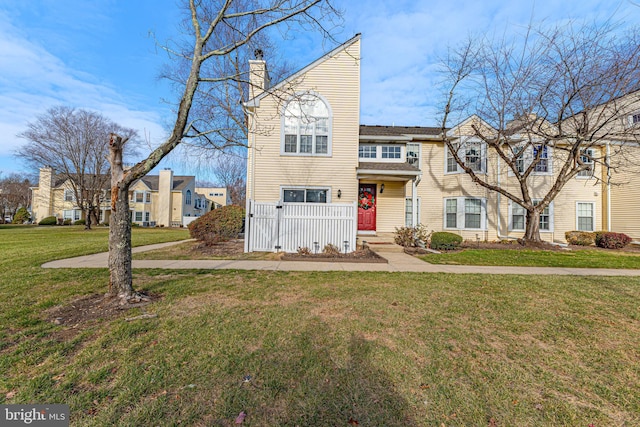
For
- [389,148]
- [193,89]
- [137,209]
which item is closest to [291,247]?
[193,89]

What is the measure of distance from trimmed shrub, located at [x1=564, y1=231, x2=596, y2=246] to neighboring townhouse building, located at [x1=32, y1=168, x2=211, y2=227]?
39.6 meters

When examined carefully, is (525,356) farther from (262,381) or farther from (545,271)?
(545,271)

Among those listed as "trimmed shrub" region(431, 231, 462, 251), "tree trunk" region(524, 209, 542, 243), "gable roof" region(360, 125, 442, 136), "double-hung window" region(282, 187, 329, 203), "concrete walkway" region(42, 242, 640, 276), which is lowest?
"concrete walkway" region(42, 242, 640, 276)

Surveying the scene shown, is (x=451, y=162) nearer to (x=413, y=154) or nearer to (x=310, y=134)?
Answer: (x=413, y=154)

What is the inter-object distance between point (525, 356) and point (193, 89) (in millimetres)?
5602

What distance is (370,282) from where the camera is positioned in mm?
5551

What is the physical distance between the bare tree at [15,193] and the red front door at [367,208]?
56011mm

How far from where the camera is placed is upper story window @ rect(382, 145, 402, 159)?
13.1 metres

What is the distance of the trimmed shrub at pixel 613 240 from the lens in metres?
12.2

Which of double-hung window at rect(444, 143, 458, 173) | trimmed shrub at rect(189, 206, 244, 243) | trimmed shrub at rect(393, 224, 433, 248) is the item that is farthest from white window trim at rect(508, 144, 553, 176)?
trimmed shrub at rect(189, 206, 244, 243)

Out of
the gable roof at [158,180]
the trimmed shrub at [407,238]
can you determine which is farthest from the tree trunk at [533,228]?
the gable roof at [158,180]

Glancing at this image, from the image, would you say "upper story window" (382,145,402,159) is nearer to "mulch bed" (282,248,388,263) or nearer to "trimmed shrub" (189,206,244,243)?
"mulch bed" (282,248,388,263)

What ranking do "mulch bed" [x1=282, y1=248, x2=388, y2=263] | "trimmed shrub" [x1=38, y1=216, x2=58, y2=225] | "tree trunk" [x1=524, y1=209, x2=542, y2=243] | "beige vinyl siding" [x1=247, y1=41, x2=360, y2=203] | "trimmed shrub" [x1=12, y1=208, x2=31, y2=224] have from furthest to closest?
"trimmed shrub" [x1=12, y1=208, x2=31, y2=224] < "trimmed shrub" [x1=38, y1=216, x2=58, y2=225] < "tree trunk" [x1=524, y1=209, x2=542, y2=243] < "beige vinyl siding" [x1=247, y1=41, x2=360, y2=203] < "mulch bed" [x1=282, y1=248, x2=388, y2=263]
